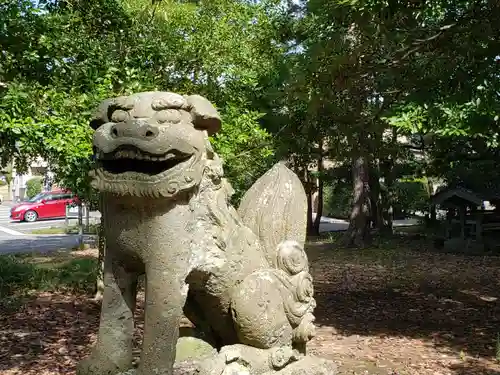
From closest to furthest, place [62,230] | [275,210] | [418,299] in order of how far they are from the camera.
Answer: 1. [275,210]
2. [418,299]
3. [62,230]

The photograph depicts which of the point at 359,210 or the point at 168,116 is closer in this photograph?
the point at 168,116

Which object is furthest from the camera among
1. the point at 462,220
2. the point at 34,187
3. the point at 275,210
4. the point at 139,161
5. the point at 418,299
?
the point at 34,187

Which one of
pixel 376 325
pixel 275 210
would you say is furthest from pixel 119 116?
pixel 376 325

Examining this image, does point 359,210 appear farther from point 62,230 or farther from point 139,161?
point 139,161

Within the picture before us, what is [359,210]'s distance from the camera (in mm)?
15602

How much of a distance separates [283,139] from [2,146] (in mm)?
5595

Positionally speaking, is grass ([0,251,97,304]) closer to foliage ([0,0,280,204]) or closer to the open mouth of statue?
foliage ([0,0,280,204])

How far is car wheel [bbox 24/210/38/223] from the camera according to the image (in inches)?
990

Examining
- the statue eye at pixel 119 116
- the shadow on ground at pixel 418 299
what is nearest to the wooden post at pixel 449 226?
the shadow on ground at pixel 418 299

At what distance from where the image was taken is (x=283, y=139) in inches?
399

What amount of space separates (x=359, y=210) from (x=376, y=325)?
333 inches

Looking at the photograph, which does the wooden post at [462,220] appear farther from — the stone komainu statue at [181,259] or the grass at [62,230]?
the stone komainu statue at [181,259]

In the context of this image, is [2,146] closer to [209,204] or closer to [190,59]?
[190,59]

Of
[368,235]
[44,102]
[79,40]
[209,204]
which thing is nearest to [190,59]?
[79,40]
